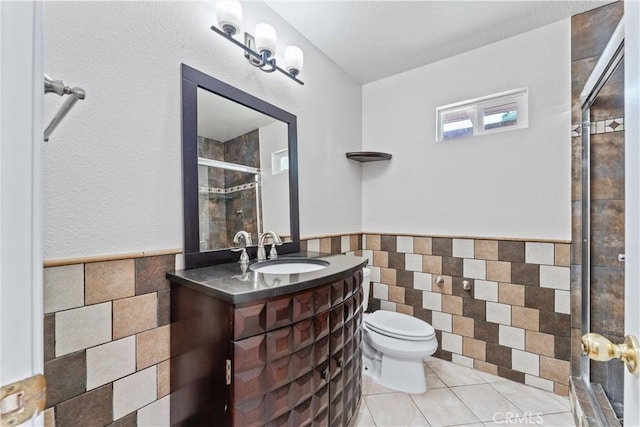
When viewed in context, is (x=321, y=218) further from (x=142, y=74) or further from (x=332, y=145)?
(x=142, y=74)

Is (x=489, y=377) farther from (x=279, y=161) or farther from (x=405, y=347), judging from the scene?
(x=279, y=161)

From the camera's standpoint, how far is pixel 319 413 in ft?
3.87

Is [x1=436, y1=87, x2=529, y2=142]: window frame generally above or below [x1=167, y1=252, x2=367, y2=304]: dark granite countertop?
above

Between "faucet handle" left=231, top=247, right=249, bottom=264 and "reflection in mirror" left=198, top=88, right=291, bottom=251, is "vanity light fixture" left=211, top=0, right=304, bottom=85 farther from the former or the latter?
"faucet handle" left=231, top=247, right=249, bottom=264

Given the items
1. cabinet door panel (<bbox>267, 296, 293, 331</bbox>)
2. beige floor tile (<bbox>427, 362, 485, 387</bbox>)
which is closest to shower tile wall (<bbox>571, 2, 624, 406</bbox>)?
beige floor tile (<bbox>427, 362, 485, 387</bbox>)

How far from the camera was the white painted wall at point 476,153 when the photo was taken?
1877 mm

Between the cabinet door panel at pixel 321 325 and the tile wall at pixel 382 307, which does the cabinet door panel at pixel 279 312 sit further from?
the tile wall at pixel 382 307

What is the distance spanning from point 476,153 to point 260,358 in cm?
209

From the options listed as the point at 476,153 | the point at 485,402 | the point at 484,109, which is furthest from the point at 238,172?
the point at 485,402

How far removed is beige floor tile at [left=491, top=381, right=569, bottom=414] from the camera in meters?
1.70

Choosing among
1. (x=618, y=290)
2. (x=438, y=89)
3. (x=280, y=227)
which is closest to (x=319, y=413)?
(x=280, y=227)

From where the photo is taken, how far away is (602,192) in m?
1.64

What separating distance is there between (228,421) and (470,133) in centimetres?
237

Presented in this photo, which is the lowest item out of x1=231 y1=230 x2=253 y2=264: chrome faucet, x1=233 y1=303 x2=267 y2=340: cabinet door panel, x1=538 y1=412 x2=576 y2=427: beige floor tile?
x1=538 y1=412 x2=576 y2=427: beige floor tile
